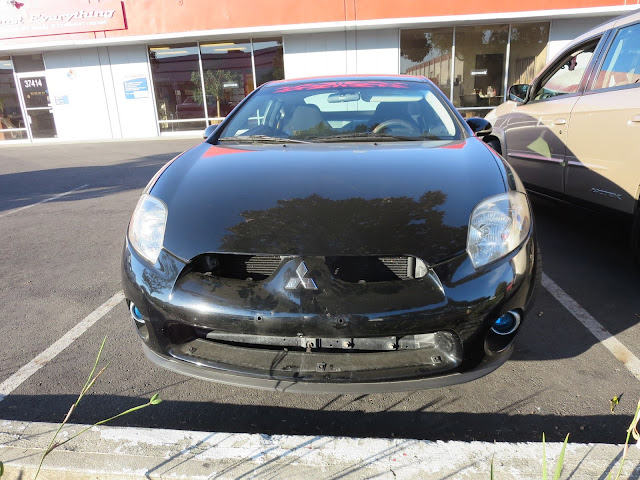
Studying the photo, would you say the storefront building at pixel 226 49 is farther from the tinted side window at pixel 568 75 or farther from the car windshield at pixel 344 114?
the car windshield at pixel 344 114

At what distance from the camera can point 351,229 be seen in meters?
1.73

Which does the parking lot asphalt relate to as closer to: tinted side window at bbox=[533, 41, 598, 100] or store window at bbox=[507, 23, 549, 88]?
tinted side window at bbox=[533, 41, 598, 100]

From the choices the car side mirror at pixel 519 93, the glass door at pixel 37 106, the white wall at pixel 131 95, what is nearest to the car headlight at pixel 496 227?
the car side mirror at pixel 519 93

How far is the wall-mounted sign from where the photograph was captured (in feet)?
47.2

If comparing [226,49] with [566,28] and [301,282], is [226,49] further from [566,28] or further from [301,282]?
[301,282]

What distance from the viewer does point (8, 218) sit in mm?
5348

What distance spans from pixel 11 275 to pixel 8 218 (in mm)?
2245

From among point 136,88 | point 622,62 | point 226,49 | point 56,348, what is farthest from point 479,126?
point 136,88

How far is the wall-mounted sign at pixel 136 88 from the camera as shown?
47.2 ft

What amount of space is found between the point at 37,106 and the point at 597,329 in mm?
17966

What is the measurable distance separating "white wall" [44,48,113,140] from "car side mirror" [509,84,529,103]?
13835 mm

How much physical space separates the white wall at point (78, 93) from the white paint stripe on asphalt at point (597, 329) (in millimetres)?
15268

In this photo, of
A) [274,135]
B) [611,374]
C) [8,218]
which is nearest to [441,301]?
[611,374]

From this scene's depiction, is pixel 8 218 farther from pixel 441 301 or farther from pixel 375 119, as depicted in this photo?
pixel 441 301
